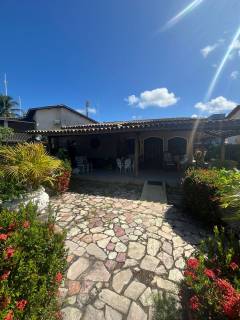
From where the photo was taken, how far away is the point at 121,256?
3.29m

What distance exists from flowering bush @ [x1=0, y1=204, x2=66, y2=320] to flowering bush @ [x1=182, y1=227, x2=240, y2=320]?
1.61 m

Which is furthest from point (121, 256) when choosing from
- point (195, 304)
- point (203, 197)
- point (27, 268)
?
point (203, 197)

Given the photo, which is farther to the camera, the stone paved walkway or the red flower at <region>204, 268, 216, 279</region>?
the stone paved walkway

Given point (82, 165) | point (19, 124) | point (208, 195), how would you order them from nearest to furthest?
point (208, 195), point (82, 165), point (19, 124)

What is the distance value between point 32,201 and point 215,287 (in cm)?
459

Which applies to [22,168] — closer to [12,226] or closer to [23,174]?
[23,174]

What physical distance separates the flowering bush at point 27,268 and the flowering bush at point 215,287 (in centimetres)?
161

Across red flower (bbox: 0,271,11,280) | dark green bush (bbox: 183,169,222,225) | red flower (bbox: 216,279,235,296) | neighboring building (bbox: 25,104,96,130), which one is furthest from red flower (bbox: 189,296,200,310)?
neighboring building (bbox: 25,104,96,130)

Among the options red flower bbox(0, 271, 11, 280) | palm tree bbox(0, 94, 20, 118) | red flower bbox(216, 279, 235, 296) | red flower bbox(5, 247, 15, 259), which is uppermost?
palm tree bbox(0, 94, 20, 118)

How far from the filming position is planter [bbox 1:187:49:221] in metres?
4.57

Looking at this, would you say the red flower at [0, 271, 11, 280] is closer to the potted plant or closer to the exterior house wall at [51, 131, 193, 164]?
the potted plant

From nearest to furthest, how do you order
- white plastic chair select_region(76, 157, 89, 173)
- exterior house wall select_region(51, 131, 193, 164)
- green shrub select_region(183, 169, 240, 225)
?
green shrub select_region(183, 169, 240, 225) → white plastic chair select_region(76, 157, 89, 173) → exterior house wall select_region(51, 131, 193, 164)

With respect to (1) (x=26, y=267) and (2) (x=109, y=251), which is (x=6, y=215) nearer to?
(1) (x=26, y=267)

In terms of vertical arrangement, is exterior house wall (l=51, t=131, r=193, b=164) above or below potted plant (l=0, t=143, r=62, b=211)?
above
